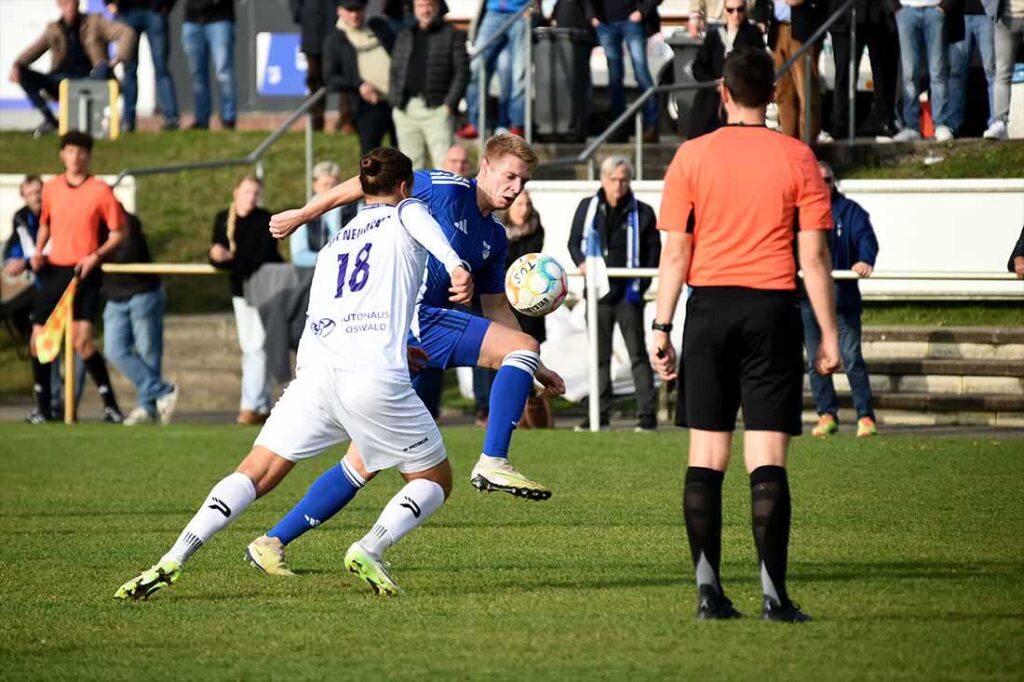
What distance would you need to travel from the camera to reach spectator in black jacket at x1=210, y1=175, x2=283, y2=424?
17531 mm

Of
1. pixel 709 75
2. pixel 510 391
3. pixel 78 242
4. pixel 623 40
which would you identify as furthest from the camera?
pixel 623 40

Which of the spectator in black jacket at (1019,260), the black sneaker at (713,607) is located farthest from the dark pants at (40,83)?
the black sneaker at (713,607)

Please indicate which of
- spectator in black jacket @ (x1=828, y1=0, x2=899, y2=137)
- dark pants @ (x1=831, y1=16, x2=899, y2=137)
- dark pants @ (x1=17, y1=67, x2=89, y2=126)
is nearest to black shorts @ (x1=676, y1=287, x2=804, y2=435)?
spectator in black jacket @ (x1=828, y1=0, x2=899, y2=137)

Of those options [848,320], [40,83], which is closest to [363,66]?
[40,83]

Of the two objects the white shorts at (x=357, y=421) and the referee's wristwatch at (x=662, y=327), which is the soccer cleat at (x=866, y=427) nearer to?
the white shorts at (x=357, y=421)

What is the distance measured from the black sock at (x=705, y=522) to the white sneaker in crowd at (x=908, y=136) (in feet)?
44.5

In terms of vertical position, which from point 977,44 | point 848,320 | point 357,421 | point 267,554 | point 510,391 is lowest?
point 848,320

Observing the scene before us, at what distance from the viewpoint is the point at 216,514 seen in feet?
24.5

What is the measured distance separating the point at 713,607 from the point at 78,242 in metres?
11.8

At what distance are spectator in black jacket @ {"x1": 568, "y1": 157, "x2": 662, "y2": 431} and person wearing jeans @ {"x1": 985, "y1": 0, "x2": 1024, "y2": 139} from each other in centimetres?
434

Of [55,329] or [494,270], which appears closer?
[494,270]

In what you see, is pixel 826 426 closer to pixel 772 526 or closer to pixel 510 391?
pixel 510 391

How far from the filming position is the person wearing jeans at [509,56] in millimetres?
21016

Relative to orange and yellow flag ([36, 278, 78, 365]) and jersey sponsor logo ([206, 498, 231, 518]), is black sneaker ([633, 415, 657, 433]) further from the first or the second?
jersey sponsor logo ([206, 498, 231, 518])
